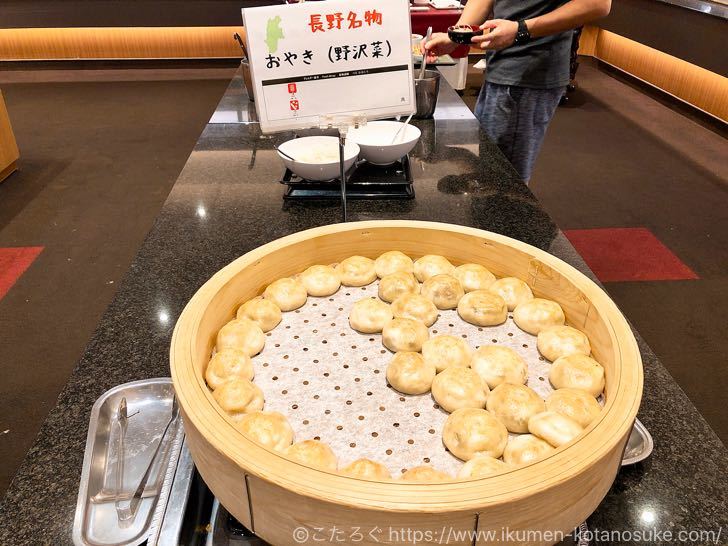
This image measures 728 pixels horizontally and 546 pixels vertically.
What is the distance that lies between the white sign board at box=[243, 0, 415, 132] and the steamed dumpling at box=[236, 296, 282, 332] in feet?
1.73

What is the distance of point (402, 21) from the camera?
1.46 metres

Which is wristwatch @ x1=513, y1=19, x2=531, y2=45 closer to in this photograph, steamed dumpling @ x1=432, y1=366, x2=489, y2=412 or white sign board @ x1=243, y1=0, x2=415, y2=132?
white sign board @ x1=243, y1=0, x2=415, y2=132

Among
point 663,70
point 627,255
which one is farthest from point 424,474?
point 663,70

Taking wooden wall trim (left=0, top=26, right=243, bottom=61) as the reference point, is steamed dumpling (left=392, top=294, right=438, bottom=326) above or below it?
above

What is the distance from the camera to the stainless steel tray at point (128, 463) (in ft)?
2.84

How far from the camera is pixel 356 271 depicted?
4.30ft

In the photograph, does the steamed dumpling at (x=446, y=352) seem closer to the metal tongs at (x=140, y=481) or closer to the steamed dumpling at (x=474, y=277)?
the steamed dumpling at (x=474, y=277)

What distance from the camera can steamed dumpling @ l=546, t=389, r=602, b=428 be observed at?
0.90 metres

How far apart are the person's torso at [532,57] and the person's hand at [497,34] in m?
0.19

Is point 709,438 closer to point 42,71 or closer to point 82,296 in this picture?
point 82,296

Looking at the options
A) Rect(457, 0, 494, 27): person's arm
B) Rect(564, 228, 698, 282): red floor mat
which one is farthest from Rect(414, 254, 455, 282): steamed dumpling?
Rect(564, 228, 698, 282): red floor mat

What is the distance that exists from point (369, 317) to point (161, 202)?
344 cm

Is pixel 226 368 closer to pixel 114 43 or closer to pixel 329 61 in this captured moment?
pixel 329 61

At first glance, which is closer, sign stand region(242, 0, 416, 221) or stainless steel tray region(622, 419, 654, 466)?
stainless steel tray region(622, 419, 654, 466)
